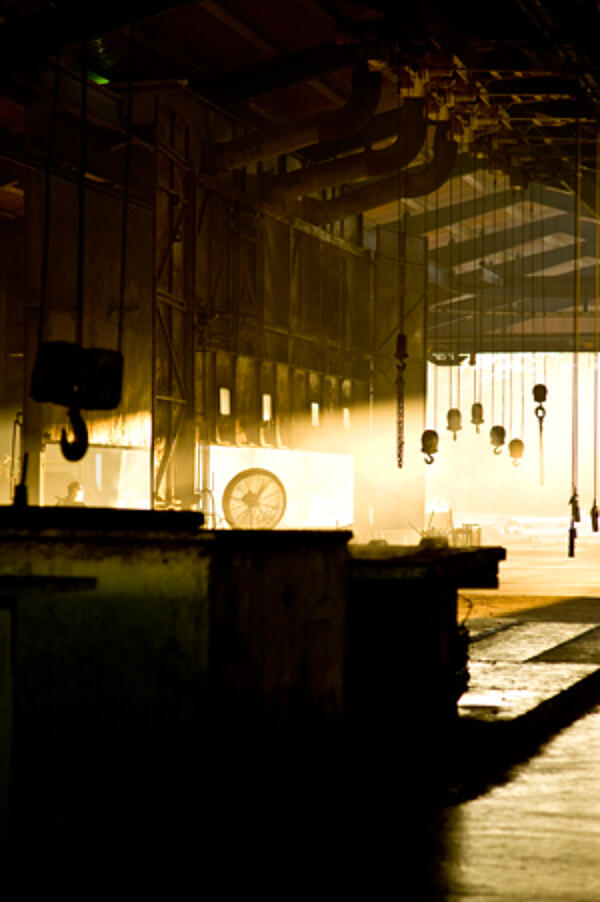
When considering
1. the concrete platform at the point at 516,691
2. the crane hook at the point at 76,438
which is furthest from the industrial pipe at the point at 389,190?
the crane hook at the point at 76,438

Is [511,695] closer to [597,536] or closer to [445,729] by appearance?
[445,729]

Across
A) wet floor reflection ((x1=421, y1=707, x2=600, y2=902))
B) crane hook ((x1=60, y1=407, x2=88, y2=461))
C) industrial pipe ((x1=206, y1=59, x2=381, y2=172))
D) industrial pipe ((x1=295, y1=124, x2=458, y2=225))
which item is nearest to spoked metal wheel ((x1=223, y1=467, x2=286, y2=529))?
industrial pipe ((x1=206, y1=59, x2=381, y2=172))

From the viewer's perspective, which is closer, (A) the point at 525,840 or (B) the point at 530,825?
(A) the point at 525,840

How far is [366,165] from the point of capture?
2028 centimetres

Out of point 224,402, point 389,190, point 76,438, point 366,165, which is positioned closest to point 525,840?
point 76,438

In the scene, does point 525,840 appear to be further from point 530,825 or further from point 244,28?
point 244,28

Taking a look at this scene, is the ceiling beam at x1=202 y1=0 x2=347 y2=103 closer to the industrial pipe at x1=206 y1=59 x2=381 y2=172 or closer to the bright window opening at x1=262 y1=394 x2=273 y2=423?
the industrial pipe at x1=206 y1=59 x2=381 y2=172

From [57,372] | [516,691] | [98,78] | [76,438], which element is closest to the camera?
[57,372]

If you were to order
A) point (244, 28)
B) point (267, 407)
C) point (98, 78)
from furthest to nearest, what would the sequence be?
point (267, 407) < point (244, 28) < point (98, 78)

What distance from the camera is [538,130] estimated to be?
1706cm

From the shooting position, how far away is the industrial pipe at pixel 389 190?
67.7 feet

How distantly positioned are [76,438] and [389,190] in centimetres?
1562

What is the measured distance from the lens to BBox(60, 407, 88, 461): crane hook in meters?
7.20

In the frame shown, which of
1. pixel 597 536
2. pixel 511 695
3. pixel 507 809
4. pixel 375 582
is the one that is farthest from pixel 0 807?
pixel 597 536
